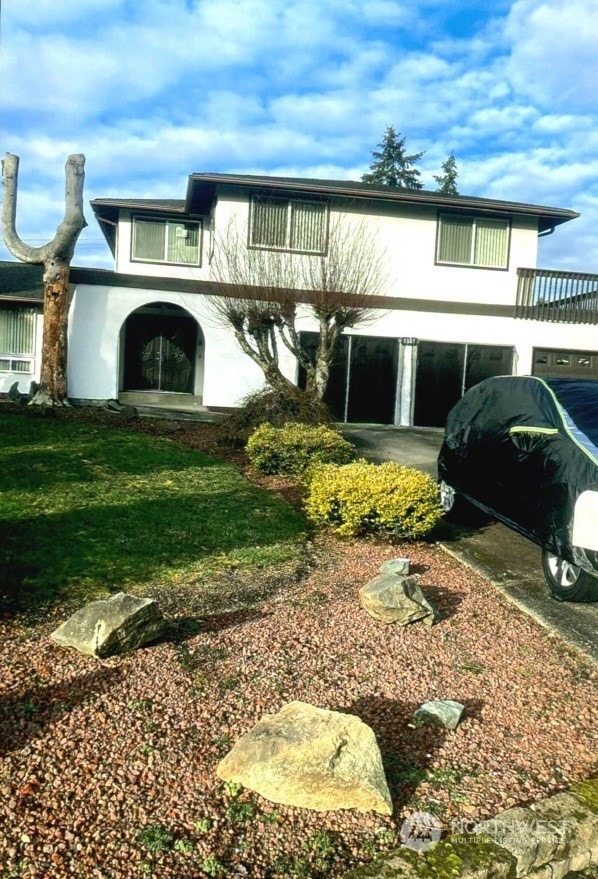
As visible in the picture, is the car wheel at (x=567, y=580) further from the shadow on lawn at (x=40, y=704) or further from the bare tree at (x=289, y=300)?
the bare tree at (x=289, y=300)

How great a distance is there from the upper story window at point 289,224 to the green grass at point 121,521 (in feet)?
25.7

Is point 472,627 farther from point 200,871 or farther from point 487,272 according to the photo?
point 487,272

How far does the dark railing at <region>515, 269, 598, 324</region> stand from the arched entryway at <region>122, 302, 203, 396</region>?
912cm

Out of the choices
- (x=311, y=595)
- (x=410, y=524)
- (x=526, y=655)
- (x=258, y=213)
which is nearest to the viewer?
(x=526, y=655)

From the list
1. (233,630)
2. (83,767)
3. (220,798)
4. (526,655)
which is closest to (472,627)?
(526,655)

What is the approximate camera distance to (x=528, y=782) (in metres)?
3.25

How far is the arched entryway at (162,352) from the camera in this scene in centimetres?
2106

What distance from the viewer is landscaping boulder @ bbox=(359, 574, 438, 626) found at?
4867 millimetres

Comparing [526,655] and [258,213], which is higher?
[258,213]

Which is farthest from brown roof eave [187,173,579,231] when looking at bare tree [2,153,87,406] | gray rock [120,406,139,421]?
gray rock [120,406,139,421]

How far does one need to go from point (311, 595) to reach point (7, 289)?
51.9 ft

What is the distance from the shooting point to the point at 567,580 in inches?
221

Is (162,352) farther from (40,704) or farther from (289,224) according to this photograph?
(40,704)

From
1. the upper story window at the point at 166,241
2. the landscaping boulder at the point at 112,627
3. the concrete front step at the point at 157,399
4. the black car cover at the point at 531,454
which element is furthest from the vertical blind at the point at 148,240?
the landscaping boulder at the point at 112,627
